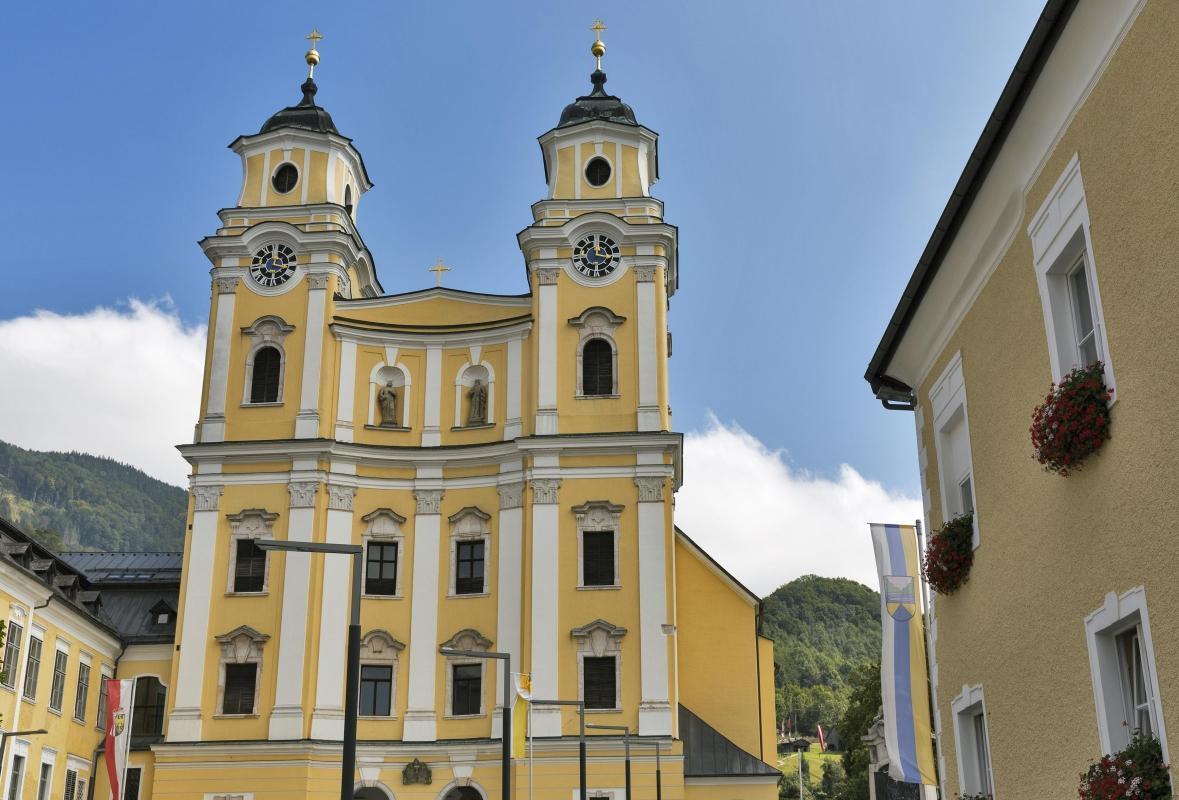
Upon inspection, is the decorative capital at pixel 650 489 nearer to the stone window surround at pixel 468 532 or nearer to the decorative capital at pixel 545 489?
the decorative capital at pixel 545 489

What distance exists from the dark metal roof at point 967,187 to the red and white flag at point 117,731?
90.3 feet

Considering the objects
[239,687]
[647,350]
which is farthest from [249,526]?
[647,350]

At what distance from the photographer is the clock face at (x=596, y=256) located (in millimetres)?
43625

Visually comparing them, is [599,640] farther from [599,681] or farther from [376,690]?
[376,690]

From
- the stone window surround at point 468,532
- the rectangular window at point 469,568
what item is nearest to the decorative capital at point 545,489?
the stone window surround at point 468,532

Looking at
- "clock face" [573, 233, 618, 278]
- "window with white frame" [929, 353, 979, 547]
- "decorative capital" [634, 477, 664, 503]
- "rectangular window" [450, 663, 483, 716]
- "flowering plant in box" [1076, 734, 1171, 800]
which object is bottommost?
"flowering plant in box" [1076, 734, 1171, 800]

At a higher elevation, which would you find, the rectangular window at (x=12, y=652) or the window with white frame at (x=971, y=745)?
the rectangular window at (x=12, y=652)

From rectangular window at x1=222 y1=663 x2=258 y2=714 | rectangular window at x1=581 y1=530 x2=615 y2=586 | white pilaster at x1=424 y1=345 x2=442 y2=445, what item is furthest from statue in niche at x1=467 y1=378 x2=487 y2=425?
rectangular window at x1=222 y1=663 x2=258 y2=714

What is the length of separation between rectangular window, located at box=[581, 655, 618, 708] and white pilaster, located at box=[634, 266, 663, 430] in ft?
24.5

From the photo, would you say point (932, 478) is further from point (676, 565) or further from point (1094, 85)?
point (676, 565)

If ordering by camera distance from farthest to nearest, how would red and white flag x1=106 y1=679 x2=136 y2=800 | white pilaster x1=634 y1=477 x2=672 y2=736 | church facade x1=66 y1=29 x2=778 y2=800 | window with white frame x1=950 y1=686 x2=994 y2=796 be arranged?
church facade x1=66 y1=29 x2=778 y2=800 → white pilaster x1=634 y1=477 x2=672 y2=736 → red and white flag x1=106 y1=679 x2=136 y2=800 → window with white frame x1=950 y1=686 x2=994 y2=796

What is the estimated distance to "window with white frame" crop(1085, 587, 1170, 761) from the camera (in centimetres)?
977

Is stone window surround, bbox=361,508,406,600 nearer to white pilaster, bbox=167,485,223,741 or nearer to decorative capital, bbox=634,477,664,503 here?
white pilaster, bbox=167,485,223,741

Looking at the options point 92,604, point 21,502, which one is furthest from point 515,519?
point 21,502
